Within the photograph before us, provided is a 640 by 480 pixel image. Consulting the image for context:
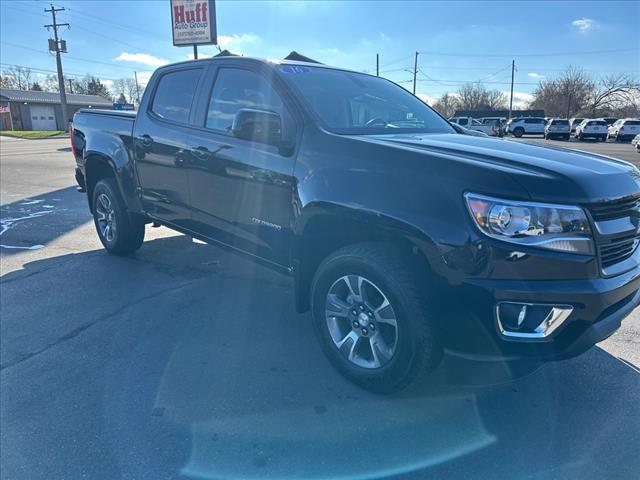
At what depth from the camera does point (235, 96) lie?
3.70 metres

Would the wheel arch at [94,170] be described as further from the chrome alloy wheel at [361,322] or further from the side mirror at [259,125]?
the chrome alloy wheel at [361,322]

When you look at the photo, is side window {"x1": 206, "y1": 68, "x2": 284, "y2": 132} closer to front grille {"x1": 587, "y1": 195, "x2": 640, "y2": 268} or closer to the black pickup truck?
the black pickup truck

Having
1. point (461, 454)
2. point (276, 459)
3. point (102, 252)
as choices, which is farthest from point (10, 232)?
point (461, 454)

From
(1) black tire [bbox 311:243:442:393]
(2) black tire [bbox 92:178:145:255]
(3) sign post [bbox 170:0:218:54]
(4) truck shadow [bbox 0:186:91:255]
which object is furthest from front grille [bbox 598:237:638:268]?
(3) sign post [bbox 170:0:218:54]

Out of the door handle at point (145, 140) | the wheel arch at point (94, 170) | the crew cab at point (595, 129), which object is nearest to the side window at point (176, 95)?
the door handle at point (145, 140)

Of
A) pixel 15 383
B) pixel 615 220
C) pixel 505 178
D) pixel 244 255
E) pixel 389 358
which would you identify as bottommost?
pixel 15 383

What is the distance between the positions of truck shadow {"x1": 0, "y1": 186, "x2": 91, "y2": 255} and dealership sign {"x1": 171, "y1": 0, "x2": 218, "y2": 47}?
1501 cm

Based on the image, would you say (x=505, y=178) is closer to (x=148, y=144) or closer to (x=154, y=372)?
(x=154, y=372)

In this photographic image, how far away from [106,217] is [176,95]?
2.02m

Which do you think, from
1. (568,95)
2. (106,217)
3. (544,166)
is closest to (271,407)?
(544,166)

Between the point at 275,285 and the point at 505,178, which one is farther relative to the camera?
the point at 275,285

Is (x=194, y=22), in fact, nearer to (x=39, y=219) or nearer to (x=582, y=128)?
(x=39, y=219)

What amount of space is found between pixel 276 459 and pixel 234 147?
7.05ft

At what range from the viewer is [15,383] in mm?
3088
